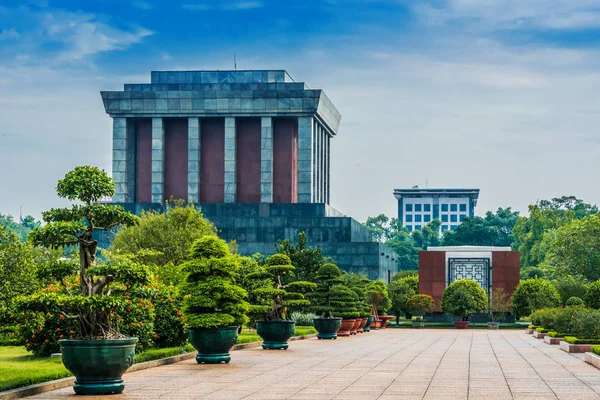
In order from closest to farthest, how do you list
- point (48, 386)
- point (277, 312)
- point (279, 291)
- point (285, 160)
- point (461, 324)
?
point (48, 386) → point (279, 291) → point (277, 312) → point (461, 324) → point (285, 160)

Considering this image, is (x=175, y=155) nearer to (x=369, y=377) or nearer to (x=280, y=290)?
(x=280, y=290)

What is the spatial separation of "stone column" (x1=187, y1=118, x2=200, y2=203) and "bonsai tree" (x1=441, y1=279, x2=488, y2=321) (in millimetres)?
28834

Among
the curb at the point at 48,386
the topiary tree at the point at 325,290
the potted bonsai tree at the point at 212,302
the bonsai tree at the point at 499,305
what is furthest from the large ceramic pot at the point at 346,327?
the bonsai tree at the point at 499,305

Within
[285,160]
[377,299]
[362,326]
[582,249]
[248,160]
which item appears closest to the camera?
[362,326]

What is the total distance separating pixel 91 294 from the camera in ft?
61.9

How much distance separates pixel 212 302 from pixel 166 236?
34.2 meters

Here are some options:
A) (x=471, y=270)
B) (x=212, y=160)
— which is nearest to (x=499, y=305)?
(x=471, y=270)

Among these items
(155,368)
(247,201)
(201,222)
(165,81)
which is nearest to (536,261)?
(247,201)

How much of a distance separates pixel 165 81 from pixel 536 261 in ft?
153

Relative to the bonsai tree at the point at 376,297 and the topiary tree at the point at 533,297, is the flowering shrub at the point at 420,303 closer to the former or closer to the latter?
the topiary tree at the point at 533,297

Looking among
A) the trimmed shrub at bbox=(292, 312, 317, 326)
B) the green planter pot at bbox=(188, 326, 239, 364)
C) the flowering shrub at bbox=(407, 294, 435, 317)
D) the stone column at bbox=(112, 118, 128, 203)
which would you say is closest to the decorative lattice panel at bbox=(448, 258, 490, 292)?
the flowering shrub at bbox=(407, 294, 435, 317)

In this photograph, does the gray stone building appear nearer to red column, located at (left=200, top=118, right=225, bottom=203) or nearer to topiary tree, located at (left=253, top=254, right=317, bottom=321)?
red column, located at (left=200, top=118, right=225, bottom=203)

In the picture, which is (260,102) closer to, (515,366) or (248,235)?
(248,235)

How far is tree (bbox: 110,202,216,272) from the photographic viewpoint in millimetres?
57625
